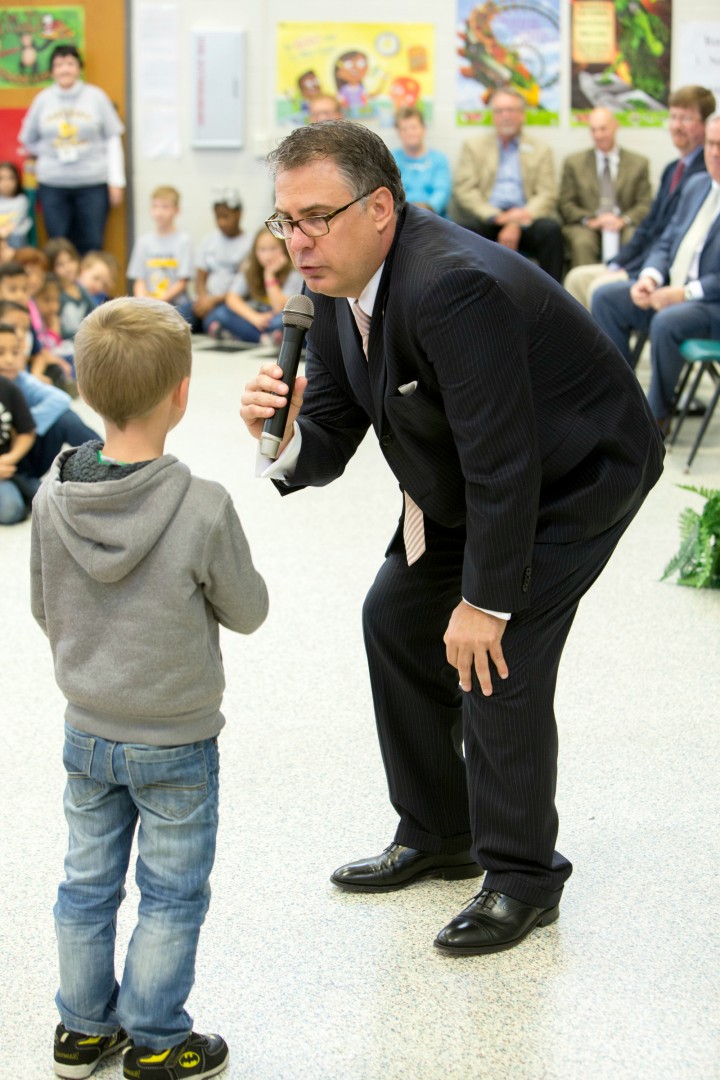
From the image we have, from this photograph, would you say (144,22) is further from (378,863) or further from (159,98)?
(378,863)

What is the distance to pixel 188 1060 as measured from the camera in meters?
1.67

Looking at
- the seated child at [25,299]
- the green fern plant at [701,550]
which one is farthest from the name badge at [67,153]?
the green fern plant at [701,550]

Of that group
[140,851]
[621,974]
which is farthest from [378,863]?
[140,851]

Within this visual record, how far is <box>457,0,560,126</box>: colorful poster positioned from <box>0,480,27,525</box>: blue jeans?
526 cm

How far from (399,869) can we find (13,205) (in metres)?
7.20

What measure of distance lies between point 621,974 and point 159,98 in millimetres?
8040

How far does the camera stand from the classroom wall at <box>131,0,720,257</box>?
861 centimetres

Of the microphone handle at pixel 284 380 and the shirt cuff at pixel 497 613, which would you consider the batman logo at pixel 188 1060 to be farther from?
the microphone handle at pixel 284 380

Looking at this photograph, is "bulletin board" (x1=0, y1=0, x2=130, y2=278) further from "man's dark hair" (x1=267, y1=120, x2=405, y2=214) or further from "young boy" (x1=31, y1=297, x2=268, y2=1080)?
"young boy" (x1=31, y1=297, x2=268, y2=1080)

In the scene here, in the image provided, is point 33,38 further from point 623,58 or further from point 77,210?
point 623,58

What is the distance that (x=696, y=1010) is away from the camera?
1853 millimetres

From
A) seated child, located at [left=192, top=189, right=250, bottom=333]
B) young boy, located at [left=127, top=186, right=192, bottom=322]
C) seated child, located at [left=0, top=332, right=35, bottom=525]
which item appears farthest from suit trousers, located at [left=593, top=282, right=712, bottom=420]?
young boy, located at [left=127, top=186, right=192, bottom=322]

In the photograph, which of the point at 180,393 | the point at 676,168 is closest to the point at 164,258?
the point at 676,168

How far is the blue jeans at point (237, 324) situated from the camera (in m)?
8.26
